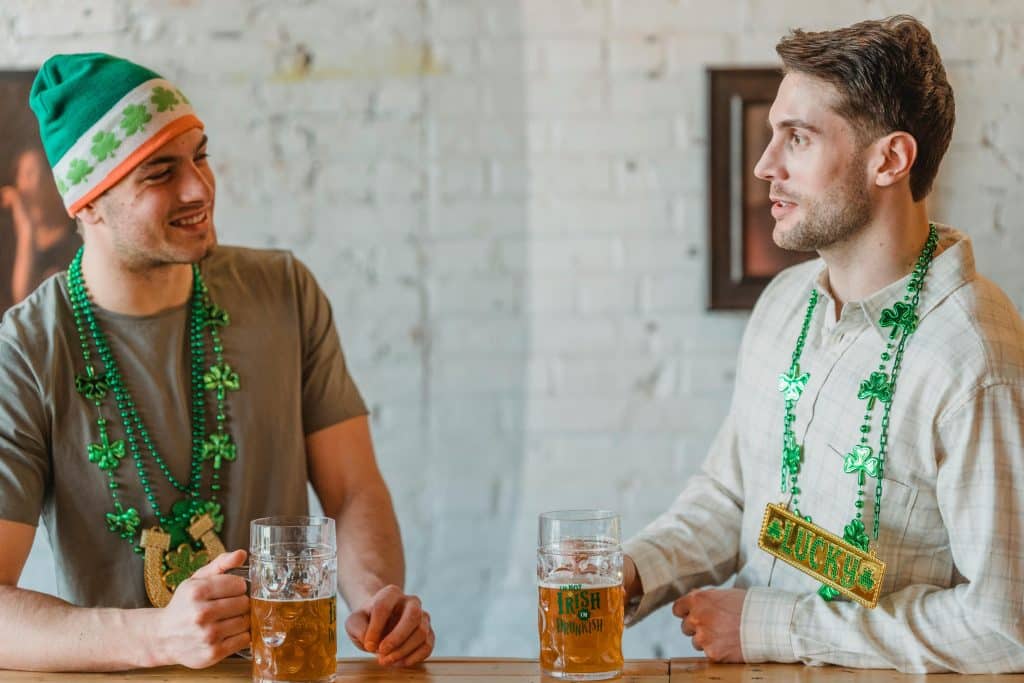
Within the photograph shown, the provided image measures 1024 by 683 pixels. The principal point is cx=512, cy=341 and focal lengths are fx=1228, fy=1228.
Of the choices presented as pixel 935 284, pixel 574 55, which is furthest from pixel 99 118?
pixel 935 284

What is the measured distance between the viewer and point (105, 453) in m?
1.92

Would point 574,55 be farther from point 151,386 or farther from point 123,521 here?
point 123,521

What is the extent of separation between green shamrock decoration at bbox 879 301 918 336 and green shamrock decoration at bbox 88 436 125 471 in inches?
46.1

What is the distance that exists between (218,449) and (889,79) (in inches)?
46.3

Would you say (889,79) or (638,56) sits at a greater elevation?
(638,56)

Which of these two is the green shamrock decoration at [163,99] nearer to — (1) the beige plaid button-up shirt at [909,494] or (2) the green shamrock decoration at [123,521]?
(2) the green shamrock decoration at [123,521]

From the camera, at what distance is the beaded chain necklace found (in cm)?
192

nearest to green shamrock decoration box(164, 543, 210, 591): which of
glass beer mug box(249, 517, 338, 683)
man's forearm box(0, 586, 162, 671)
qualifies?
man's forearm box(0, 586, 162, 671)

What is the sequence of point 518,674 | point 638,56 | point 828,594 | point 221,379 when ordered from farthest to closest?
1. point 638,56
2. point 221,379
3. point 828,594
4. point 518,674

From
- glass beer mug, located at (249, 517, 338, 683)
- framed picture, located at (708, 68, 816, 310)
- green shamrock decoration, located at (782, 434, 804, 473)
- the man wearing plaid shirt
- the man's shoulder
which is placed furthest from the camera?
framed picture, located at (708, 68, 816, 310)

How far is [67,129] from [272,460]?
63 centimetres

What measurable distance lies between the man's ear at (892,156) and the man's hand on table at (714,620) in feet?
2.04

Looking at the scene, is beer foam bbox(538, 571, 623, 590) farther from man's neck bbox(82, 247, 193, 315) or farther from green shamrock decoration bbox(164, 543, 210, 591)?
man's neck bbox(82, 247, 193, 315)

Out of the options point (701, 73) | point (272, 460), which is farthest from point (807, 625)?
point (701, 73)
